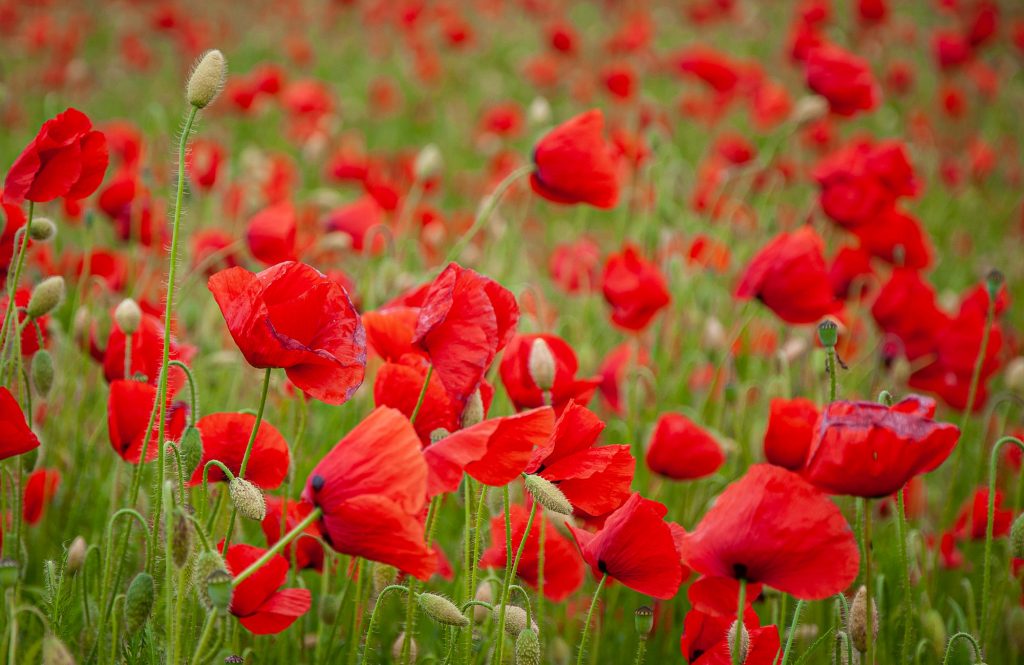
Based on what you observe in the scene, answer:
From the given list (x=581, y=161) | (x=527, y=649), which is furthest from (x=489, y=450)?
(x=581, y=161)

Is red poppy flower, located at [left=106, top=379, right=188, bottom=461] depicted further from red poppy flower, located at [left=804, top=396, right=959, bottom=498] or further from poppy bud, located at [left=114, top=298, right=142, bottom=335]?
red poppy flower, located at [left=804, top=396, right=959, bottom=498]

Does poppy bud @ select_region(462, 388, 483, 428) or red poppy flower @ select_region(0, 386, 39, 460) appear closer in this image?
red poppy flower @ select_region(0, 386, 39, 460)

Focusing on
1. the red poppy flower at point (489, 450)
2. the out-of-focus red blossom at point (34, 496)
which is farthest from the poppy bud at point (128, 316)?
the red poppy flower at point (489, 450)

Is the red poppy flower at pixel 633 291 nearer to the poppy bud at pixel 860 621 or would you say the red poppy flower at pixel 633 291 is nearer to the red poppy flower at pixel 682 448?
the red poppy flower at pixel 682 448

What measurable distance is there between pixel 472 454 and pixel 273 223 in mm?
1343

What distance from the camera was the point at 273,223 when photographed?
212 cm

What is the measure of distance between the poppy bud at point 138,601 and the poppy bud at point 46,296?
531mm

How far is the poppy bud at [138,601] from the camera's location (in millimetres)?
977

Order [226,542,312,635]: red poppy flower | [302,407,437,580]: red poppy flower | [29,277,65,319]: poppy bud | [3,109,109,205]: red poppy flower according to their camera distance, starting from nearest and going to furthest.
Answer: [302,407,437,580]: red poppy flower → [226,542,312,635]: red poppy flower → [3,109,109,205]: red poppy flower → [29,277,65,319]: poppy bud

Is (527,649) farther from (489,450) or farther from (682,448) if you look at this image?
(682,448)

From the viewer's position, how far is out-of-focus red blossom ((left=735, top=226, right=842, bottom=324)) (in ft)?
5.98

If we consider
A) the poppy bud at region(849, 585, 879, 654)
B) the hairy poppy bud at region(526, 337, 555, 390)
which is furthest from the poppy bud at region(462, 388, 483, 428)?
the poppy bud at region(849, 585, 879, 654)

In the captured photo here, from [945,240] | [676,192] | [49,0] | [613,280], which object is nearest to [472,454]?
[613,280]

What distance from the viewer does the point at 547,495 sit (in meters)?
1.02
